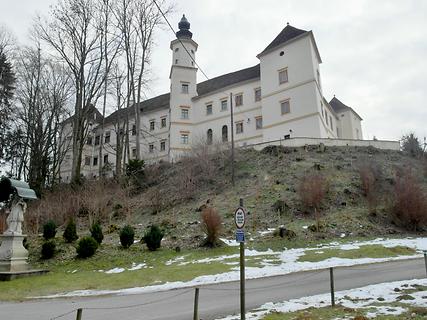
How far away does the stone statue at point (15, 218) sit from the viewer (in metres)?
16.5

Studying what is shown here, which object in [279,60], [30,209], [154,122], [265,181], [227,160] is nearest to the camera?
[30,209]

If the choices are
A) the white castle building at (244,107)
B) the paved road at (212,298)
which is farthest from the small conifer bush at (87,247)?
the white castle building at (244,107)

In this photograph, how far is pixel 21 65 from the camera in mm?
37844

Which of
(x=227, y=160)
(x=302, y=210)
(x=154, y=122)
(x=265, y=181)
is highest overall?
(x=154, y=122)

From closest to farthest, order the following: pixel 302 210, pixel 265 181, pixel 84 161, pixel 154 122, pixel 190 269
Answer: pixel 190 269, pixel 302 210, pixel 265 181, pixel 154 122, pixel 84 161

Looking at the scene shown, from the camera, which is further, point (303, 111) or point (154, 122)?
point (154, 122)

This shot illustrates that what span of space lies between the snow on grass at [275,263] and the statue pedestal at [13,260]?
160 inches

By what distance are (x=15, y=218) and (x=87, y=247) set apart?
136 inches

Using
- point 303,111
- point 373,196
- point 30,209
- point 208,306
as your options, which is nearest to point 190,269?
point 208,306

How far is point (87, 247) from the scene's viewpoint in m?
17.3

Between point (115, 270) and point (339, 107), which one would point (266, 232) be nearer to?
point (115, 270)

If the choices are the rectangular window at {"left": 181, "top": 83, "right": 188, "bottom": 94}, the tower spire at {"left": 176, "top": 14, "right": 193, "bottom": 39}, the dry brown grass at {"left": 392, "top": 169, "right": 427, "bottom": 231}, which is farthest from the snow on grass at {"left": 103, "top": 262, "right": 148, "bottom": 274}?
the tower spire at {"left": 176, "top": 14, "right": 193, "bottom": 39}

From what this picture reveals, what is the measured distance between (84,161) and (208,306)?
176 ft

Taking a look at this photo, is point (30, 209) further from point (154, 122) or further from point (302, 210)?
point (154, 122)
